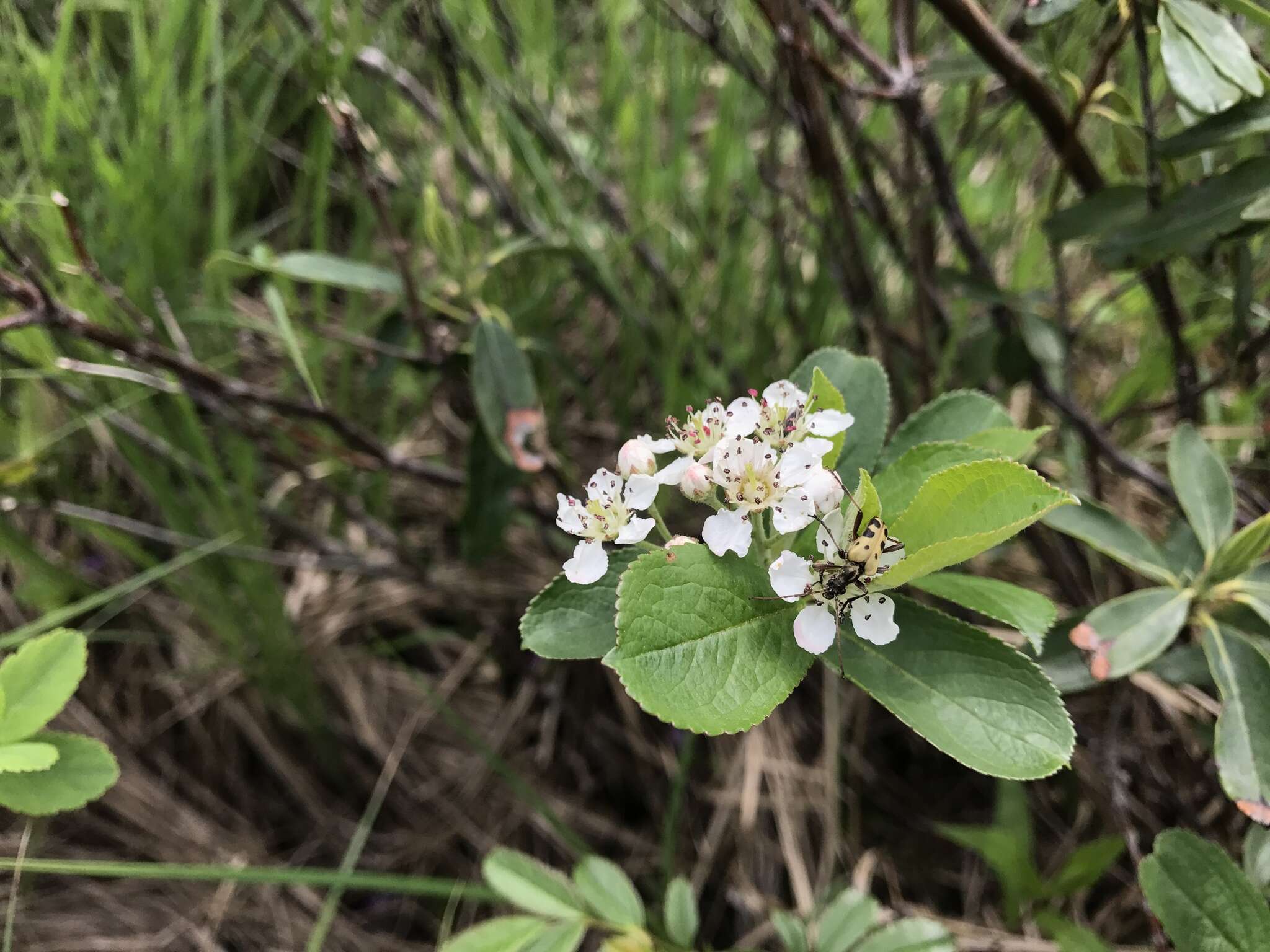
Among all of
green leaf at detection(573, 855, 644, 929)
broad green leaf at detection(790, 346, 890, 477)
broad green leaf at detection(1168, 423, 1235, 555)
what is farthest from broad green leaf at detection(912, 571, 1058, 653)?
green leaf at detection(573, 855, 644, 929)

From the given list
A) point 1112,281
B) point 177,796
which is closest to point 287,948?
point 177,796

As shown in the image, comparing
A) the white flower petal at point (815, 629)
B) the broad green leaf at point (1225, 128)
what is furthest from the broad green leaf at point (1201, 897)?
the broad green leaf at point (1225, 128)

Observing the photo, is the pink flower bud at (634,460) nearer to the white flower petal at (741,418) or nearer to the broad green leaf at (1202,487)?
the white flower petal at (741,418)

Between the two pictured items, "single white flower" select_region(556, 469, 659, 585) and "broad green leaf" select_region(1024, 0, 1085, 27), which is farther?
"broad green leaf" select_region(1024, 0, 1085, 27)

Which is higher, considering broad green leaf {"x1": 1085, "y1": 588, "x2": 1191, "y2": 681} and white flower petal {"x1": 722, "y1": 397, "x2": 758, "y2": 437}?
white flower petal {"x1": 722, "y1": 397, "x2": 758, "y2": 437}

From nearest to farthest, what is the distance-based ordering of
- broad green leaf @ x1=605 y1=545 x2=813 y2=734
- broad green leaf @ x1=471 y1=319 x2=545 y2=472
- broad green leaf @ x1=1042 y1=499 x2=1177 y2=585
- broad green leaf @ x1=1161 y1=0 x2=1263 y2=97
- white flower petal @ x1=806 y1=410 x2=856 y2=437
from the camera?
broad green leaf @ x1=605 y1=545 x2=813 y2=734 → white flower petal @ x1=806 y1=410 x2=856 y2=437 → broad green leaf @ x1=1161 y1=0 x2=1263 y2=97 → broad green leaf @ x1=1042 y1=499 x2=1177 y2=585 → broad green leaf @ x1=471 y1=319 x2=545 y2=472

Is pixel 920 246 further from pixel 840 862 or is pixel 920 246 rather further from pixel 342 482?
pixel 342 482

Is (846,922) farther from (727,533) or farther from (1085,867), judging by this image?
(727,533)

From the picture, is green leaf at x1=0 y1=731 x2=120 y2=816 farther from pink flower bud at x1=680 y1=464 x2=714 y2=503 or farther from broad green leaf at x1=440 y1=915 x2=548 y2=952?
pink flower bud at x1=680 y1=464 x2=714 y2=503
